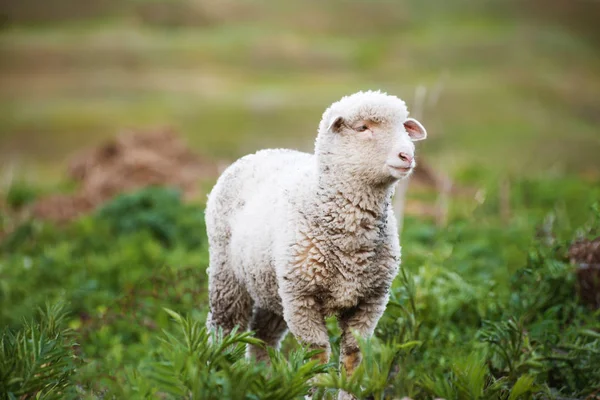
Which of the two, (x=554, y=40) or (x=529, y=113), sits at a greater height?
(x=554, y=40)

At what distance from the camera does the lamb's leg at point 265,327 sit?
4996mm

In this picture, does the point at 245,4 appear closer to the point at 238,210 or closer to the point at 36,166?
the point at 36,166

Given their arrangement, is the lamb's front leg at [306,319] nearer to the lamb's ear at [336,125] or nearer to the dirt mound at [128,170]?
the lamb's ear at [336,125]

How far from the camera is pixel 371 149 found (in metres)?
3.89

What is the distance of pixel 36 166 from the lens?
1922cm

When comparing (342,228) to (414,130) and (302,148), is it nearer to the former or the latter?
(414,130)

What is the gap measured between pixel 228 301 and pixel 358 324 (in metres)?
1.07

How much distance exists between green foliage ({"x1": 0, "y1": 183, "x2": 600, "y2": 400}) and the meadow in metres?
0.02

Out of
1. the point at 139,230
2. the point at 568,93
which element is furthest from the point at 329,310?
the point at 568,93

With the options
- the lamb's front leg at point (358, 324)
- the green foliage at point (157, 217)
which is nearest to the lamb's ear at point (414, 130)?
the lamb's front leg at point (358, 324)

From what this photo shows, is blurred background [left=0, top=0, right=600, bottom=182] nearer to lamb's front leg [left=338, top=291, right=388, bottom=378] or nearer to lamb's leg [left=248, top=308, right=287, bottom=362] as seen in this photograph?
lamb's leg [left=248, top=308, right=287, bottom=362]

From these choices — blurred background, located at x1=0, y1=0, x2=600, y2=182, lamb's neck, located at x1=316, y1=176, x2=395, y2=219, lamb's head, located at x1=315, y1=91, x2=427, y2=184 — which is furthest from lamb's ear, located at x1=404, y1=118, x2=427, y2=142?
blurred background, located at x1=0, y1=0, x2=600, y2=182

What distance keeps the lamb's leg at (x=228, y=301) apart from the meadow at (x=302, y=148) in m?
0.49

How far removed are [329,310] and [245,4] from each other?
24168mm
